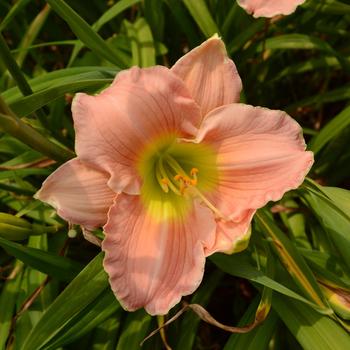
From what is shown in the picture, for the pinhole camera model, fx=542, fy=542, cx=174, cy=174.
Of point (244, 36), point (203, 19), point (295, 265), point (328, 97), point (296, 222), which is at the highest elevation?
point (203, 19)

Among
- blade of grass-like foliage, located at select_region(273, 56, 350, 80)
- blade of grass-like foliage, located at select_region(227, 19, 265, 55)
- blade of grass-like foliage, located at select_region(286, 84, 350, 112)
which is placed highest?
blade of grass-like foliage, located at select_region(227, 19, 265, 55)

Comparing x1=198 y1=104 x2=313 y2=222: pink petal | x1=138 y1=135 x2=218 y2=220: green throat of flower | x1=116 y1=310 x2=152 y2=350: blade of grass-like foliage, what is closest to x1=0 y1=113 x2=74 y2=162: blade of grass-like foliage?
x1=138 y1=135 x2=218 y2=220: green throat of flower

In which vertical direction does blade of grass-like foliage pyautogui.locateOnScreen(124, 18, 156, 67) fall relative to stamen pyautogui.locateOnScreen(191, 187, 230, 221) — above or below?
above

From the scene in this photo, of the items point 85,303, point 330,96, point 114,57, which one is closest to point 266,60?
point 330,96

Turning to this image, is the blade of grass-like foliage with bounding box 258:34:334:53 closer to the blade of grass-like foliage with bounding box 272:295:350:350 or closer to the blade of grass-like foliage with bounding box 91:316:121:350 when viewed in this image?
the blade of grass-like foliage with bounding box 272:295:350:350

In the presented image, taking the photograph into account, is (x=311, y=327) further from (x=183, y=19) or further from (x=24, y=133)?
(x=183, y=19)

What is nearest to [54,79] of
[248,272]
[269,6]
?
[269,6]

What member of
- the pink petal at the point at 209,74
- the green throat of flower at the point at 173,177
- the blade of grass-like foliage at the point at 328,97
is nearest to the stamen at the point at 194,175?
the green throat of flower at the point at 173,177

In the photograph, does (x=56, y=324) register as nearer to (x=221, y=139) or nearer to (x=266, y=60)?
(x=221, y=139)
